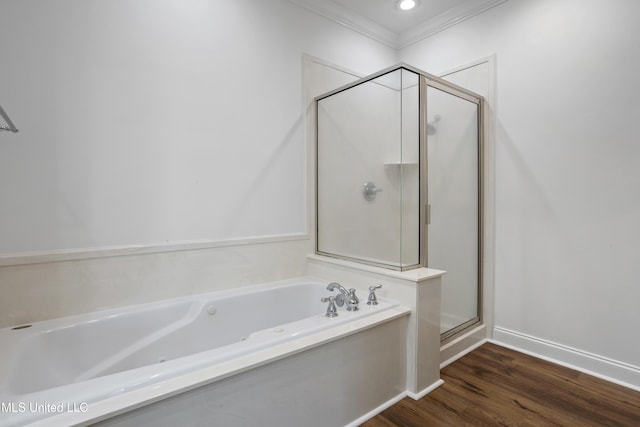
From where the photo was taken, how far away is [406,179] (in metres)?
2.10

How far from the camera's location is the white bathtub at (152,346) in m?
0.99

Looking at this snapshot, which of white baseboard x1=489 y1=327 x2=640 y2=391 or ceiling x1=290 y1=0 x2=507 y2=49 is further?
ceiling x1=290 y1=0 x2=507 y2=49

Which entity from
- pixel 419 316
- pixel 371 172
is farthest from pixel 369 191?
pixel 419 316

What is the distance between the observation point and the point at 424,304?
1.83 metres

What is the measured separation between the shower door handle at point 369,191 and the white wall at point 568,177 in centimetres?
99

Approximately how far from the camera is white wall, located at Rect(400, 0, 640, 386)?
192 centimetres

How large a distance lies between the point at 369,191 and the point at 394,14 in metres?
1.64

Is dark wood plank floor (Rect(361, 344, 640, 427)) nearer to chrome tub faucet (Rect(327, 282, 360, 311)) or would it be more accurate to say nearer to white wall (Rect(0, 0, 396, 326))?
chrome tub faucet (Rect(327, 282, 360, 311))

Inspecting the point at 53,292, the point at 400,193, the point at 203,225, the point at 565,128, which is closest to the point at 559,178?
the point at 565,128

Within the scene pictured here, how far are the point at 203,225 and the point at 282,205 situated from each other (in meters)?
0.61

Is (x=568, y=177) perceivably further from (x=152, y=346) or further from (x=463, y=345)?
(x=152, y=346)

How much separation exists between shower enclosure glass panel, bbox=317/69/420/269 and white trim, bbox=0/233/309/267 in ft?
1.83

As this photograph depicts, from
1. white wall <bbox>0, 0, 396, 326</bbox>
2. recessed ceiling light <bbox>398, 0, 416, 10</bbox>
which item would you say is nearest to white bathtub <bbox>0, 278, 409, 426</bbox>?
white wall <bbox>0, 0, 396, 326</bbox>

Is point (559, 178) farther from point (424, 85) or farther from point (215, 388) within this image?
point (215, 388)
